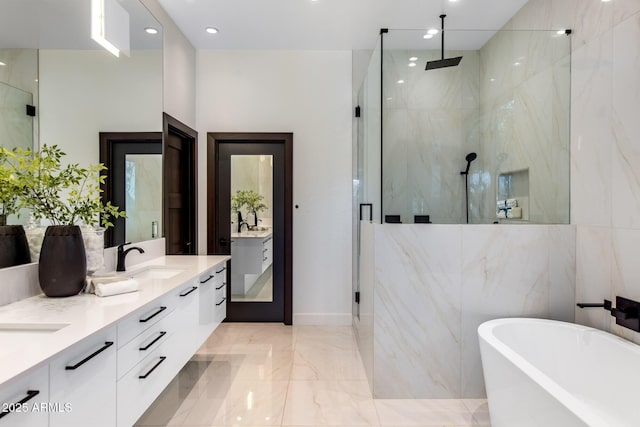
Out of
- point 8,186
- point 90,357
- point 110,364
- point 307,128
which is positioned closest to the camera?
point 90,357

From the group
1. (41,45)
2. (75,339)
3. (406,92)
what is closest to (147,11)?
(41,45)

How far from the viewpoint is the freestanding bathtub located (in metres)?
1.40

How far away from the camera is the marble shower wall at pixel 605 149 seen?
1900mm

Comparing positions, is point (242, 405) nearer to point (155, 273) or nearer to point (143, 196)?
point (155, 273)

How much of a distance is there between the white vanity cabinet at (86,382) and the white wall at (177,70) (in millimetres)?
2275

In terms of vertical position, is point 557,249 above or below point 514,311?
above

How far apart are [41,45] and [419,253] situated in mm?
2439

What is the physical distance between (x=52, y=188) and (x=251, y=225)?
228 cm

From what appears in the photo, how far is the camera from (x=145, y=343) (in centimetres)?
160

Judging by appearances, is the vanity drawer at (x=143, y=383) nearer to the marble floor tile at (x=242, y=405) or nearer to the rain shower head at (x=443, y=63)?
the marble floor tile at (x=242, y=405)

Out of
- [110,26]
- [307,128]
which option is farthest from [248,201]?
[110,26]

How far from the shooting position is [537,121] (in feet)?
8.78

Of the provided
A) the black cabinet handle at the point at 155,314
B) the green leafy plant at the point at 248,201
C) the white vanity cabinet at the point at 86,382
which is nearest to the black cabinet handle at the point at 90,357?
the white vanity cabinet at the point at 86,382

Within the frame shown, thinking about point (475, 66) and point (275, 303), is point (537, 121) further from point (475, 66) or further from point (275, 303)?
point (275, 303)
